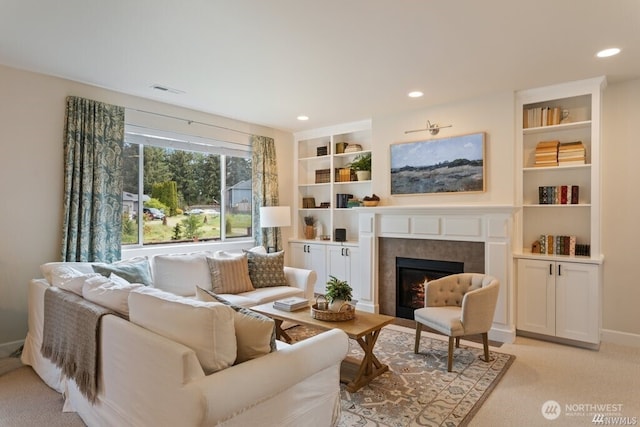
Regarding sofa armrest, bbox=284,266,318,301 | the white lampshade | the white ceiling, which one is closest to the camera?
the white ceiling

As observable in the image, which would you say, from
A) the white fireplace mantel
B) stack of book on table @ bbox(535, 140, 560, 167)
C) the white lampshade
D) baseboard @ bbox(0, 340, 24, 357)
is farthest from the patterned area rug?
baseboard @ bbox(0, 340, 24, 357)

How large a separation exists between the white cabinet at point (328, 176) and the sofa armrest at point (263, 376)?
11.5 feet

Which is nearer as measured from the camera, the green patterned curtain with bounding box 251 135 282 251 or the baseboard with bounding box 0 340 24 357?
the baseboard with bounding box 0 340 24 357

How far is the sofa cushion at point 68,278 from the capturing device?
2556mm

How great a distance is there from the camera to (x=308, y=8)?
2348 millimetres

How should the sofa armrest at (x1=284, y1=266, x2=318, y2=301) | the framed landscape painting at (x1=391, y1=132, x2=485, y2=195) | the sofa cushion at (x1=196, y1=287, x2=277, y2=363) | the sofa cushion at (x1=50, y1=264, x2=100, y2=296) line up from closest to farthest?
the sofa cushion at (x1=196, y1=287, x2=277, y2=363) < the sofa cushion at (x1=50, y1=264, x2=100, y2=296) < the framed landscape painting at (x1=391, y1=132, x2=485, y2=195) < the sofa armrest at (x1=284, y1=266, x2=318, y2=301)

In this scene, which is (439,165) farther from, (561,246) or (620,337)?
(620,337)

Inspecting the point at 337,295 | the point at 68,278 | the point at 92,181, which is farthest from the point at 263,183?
the point at 68,278

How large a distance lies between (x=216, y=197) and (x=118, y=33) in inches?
109

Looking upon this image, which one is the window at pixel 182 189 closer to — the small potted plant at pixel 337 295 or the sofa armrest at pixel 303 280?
the sofa armrest at pixel 303 280

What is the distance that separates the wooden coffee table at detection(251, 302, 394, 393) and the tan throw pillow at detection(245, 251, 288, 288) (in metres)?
1.08

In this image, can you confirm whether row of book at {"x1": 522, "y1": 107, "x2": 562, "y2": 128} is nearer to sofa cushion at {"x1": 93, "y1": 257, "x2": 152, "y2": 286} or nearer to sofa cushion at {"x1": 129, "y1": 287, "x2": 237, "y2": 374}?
sofa cushion at {"x1": 129, "y1": 287, "x2": 237, "y2": 374}

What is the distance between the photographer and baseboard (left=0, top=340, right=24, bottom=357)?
333 cm

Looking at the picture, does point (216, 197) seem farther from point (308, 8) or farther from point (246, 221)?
point (308, 8)
